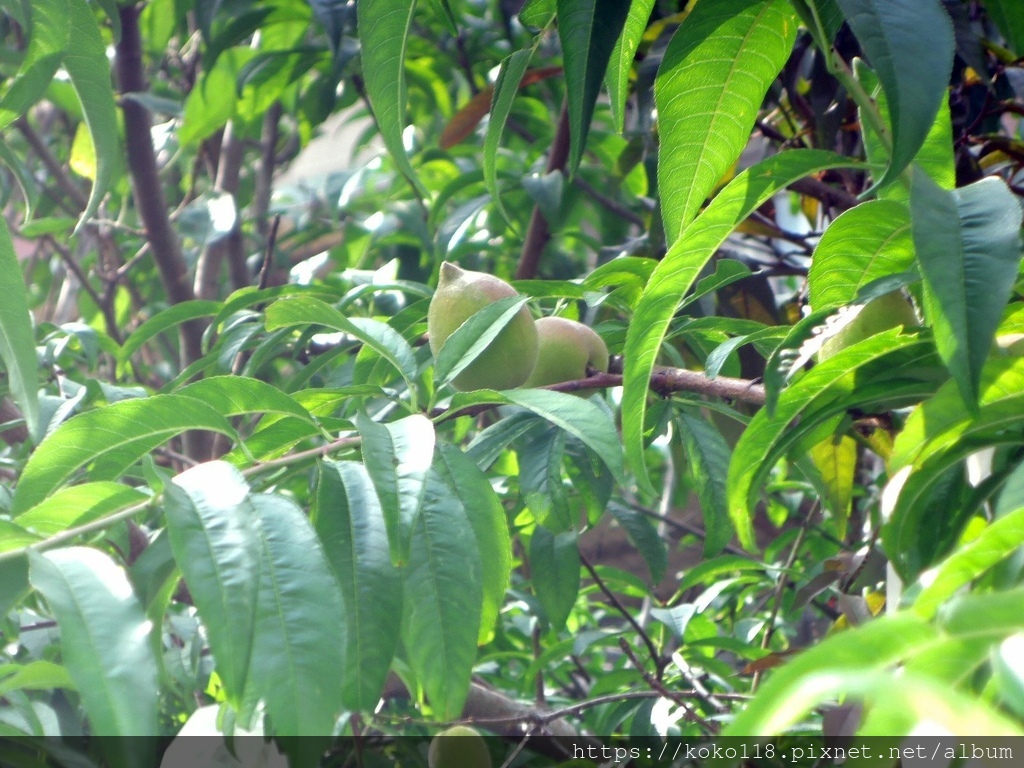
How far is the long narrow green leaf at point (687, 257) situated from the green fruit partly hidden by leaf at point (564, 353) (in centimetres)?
24

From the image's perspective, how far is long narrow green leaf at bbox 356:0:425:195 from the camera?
62cm

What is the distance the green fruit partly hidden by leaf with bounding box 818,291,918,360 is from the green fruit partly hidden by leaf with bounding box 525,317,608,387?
205mm

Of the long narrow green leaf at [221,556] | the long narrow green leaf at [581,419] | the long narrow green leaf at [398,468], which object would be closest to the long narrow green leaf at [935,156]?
the long narrow green leaf at [581,419]

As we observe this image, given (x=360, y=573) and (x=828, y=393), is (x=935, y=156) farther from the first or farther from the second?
(x=360, y=573)

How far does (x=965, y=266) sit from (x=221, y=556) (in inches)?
14.4

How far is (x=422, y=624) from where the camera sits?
50 cm

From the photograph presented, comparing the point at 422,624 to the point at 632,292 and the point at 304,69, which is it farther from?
the point at 304,69

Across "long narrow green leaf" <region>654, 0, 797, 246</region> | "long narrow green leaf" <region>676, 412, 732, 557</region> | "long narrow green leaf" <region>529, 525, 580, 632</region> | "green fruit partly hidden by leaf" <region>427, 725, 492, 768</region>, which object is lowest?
"green fruit partly hidden by leaf" <region>427, 725, 492, 768</region>

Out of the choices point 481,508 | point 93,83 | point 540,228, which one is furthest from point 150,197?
point 481,508

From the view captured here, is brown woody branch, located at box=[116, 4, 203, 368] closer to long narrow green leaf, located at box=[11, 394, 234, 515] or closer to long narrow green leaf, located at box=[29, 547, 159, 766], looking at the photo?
long narrow green leaf, located at box=[11, 394, 234, 515]

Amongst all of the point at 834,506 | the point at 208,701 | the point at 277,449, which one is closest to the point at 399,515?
the point at 277,449

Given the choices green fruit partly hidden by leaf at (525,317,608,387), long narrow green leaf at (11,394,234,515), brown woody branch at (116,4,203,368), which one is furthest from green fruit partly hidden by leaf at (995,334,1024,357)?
brown woody branch at (116,4,203,368)

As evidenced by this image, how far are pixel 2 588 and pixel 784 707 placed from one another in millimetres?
385

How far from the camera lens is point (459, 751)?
2.85 ft
